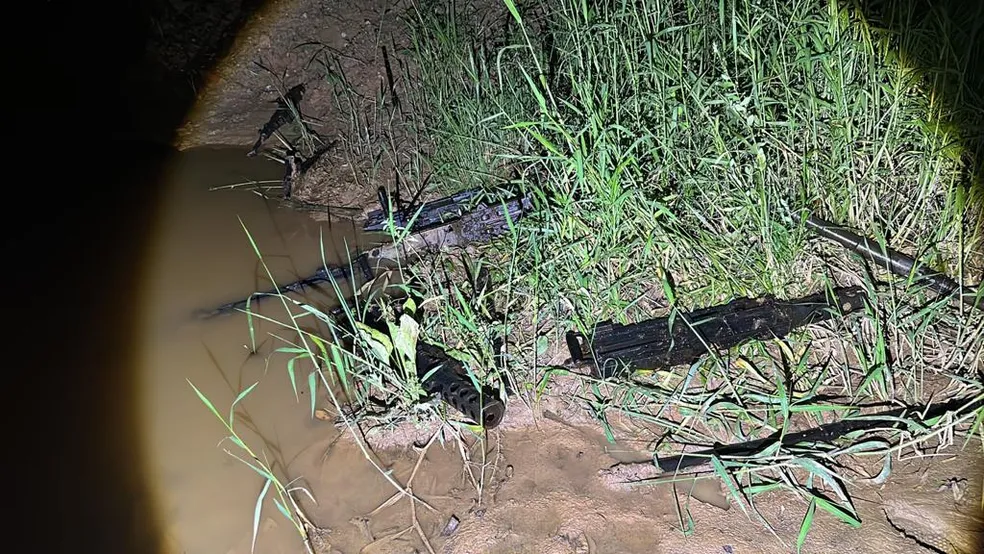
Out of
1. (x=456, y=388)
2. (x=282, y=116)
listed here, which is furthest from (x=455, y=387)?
(x=282, y=116)

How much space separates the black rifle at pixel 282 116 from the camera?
362cm

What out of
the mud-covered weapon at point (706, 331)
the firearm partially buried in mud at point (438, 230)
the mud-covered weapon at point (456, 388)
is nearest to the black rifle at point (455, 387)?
the mud-covered weapon at point (456, 388)

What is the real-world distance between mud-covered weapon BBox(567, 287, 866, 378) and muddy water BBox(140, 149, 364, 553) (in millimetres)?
922

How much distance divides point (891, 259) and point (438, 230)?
1.51m

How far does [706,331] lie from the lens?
1.92 metres

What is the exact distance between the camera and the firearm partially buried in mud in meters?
2.46

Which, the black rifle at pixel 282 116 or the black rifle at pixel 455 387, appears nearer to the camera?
the black rifle at pixel 455 387

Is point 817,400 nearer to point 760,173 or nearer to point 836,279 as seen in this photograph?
point 836,279

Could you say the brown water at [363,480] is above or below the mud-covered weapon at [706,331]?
below

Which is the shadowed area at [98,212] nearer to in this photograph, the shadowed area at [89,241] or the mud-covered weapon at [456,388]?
the shadowed area at [89,241]

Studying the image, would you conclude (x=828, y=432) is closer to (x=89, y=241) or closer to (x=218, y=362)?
(x=218, y=362)

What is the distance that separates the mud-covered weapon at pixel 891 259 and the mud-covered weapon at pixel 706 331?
11cm

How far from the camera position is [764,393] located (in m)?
1.83

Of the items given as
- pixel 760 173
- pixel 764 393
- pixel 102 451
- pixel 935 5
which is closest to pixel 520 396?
pixel 764 393
